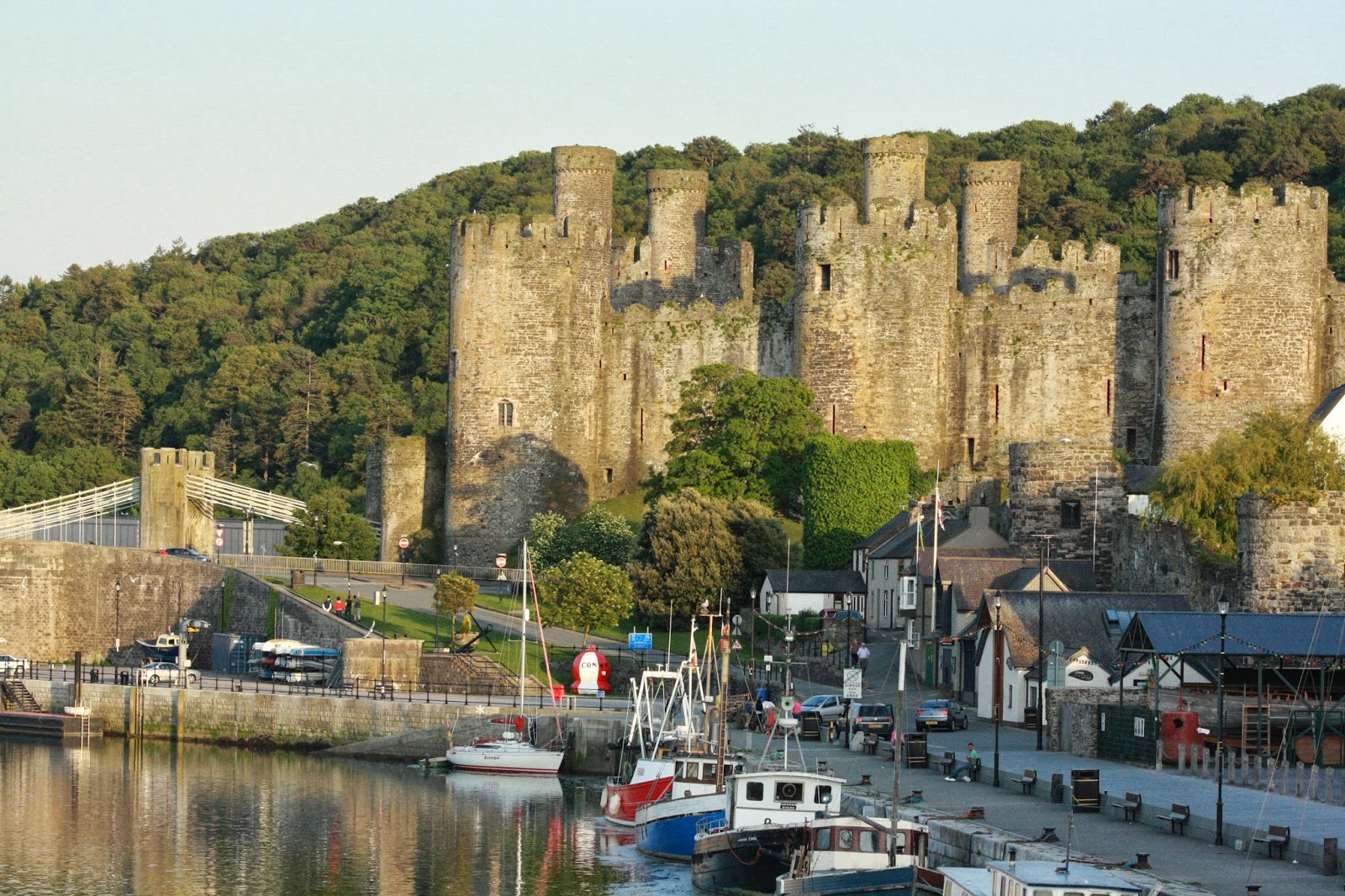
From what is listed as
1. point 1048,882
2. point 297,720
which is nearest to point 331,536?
point 297,720

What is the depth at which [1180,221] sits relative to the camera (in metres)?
56.5

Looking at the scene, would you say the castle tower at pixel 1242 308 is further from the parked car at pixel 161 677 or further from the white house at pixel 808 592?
the parked car at pixel 161 677

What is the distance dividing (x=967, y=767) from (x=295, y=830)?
12193mm

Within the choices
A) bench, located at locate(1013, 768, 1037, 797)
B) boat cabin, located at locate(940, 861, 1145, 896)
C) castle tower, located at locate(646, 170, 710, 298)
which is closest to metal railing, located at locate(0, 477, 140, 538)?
castle tower, located at locate(646, 170, 710, 298)

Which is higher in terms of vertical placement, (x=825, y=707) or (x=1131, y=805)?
(x=1131, y=805)

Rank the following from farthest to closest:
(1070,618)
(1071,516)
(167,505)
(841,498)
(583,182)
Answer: (583,182) < (167,505) < (841,498) < (1071,516) < (1070,618)

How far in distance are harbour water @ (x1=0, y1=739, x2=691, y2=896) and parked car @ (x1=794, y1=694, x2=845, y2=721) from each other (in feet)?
14.6

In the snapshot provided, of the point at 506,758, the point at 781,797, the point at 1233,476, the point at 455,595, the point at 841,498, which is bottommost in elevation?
the point at 506,758

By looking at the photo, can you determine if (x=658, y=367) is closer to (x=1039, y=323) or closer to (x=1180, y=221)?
(x=1039, y=323)

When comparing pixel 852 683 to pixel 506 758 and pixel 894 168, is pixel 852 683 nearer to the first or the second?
Result: pixel 506 758

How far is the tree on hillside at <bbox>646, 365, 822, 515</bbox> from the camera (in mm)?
60219

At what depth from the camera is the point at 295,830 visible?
127 feet

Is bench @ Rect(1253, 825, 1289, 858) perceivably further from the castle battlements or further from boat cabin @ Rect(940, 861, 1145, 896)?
the castle battlements

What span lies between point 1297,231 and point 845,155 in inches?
1842
